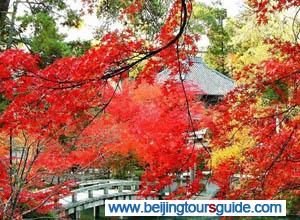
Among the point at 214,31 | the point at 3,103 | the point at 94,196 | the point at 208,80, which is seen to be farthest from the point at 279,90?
the point at 214,31

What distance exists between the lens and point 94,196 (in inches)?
624

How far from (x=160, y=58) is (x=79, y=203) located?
996cm

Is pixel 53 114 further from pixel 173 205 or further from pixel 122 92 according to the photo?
pixel 122 92

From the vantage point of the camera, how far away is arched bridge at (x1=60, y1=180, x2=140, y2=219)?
14.5 meters

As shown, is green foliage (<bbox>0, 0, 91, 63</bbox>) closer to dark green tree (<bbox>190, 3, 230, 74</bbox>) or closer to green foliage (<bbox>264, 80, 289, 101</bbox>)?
green foliage (<bbox>264, 80, 289, 101</bbox>)

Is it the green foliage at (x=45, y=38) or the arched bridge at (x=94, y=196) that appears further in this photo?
the arched bridge at (x=94, y=196)

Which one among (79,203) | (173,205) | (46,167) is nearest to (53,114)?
(173,205)

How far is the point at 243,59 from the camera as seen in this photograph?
54.0ft

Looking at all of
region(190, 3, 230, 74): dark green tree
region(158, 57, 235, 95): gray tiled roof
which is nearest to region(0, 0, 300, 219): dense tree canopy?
region(158, 57, 235, 95): gray tiled roof

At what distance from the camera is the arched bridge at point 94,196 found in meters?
14.5

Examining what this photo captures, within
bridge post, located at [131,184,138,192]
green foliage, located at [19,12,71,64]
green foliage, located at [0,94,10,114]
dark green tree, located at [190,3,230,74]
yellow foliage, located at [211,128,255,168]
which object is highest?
dark green tree, located at [190,3,230,74]

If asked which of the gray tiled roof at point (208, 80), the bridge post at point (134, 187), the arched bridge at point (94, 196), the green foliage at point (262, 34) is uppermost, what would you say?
the gray tiled roof at point (208, 80)

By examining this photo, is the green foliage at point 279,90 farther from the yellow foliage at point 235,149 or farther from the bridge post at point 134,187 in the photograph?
the bridge post at point 134,187

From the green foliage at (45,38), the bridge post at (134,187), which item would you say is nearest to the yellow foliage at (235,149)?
the bridge post at (134,187)
